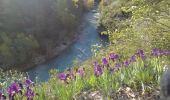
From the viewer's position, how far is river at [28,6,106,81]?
3449 centimetres

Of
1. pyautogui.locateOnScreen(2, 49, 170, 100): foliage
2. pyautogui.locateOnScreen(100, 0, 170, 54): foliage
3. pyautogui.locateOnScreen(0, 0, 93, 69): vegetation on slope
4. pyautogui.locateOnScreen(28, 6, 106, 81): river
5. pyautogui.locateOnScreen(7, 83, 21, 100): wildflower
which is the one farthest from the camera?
pyautogui.locateOnScreen(0, 0, 93, 69): vegetation on slope

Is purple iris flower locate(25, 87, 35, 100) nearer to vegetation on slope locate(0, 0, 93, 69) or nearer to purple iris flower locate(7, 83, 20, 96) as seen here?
purple iris flower locate(7, 83, 20, 96)

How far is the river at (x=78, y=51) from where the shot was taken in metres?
34.5

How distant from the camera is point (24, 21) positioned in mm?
51281

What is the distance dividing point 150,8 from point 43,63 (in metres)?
29.6

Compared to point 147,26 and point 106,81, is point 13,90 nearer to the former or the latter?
point 106,81

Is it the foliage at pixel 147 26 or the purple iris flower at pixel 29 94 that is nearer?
the purple iris flower at pixel 29 94

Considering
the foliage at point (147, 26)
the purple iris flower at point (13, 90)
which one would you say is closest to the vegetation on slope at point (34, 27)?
the foliage at point (147, 26)

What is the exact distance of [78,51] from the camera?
41.2 m

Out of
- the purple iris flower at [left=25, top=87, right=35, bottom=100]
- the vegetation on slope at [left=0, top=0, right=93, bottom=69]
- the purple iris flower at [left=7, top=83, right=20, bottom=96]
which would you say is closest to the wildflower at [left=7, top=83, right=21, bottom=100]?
the purple iris flower at [left=7, top=83, right=20, bottom=96]

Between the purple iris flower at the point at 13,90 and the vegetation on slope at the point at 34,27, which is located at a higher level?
the purple iris flower at the point at 13,90

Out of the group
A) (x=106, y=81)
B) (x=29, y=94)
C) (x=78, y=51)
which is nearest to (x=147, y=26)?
(x=106, y=81)

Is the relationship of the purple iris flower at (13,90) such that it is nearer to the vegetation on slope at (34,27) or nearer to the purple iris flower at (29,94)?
the purple iris flower at (29,94)

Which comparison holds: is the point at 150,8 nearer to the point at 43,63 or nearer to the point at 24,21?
the point at 43,63
